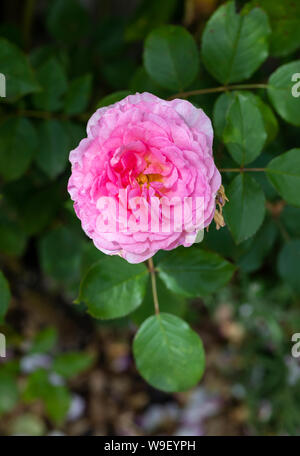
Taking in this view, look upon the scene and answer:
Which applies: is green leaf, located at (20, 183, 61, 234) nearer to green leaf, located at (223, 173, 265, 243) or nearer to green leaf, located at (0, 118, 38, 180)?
green leaf, located at (0, 118, 38, 180)

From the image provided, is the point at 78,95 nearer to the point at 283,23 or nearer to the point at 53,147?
the point at 53,147

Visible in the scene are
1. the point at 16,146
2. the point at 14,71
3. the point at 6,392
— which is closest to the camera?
the point at 14,71

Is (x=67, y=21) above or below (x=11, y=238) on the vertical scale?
above

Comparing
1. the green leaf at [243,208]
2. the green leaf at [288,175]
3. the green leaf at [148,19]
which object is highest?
the green leaf at [148,19]

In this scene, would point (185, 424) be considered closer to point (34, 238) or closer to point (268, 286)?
point (268, 286)

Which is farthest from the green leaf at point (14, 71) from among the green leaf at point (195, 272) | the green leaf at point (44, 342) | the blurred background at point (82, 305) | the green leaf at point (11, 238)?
the green leaf at point (44, 342)

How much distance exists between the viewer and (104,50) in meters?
1.24

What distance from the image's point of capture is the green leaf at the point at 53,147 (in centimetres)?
94

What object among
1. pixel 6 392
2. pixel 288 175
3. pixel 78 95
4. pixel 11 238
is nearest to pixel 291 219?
pixel 288 175

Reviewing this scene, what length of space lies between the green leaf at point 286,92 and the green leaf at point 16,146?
Result: 1.63 feet

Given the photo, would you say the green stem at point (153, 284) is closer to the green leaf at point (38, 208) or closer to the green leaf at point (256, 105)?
the green leaf at point (256, 105)

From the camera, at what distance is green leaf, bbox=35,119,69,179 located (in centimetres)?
94

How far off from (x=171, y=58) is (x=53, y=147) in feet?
1.10

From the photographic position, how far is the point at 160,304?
0.77 m
